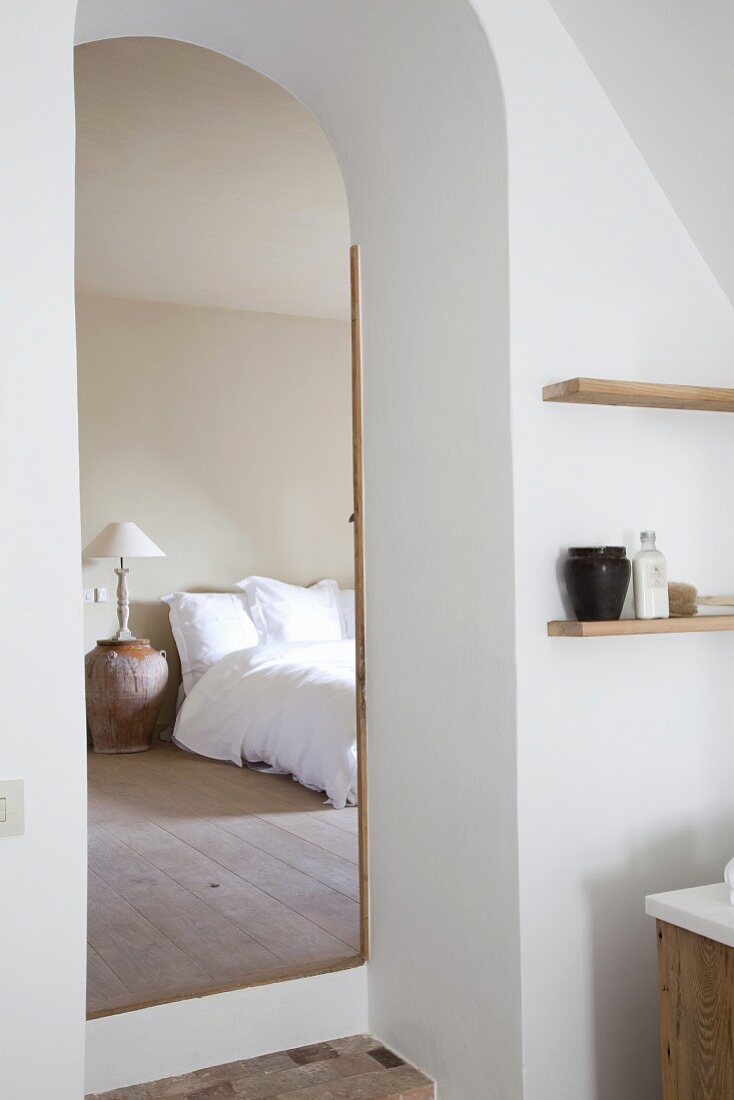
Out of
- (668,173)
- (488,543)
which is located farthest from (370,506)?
(668,173)

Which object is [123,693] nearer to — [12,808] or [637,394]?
[12,808]

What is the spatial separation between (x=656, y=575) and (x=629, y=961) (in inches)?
31.9

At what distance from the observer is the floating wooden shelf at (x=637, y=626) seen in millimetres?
2047

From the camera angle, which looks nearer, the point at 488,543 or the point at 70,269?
the point at 70,269

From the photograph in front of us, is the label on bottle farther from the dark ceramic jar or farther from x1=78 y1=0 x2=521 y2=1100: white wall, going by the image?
x1=78 y1=0 x2=521 y2=1100: white wall

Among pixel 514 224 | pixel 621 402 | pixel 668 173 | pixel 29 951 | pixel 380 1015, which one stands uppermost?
pixel 668 173

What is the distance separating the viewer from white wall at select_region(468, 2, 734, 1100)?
2.15 meters

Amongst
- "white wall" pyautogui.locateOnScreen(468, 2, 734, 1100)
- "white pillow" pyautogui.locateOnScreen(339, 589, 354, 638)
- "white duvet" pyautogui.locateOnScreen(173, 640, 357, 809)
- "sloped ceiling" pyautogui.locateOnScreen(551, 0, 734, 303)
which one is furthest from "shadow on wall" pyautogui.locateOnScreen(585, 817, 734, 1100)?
"white pillow" pyautogui.locateOnScreen(339, 589, 354, 638)

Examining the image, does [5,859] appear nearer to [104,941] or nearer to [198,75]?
[104,941]

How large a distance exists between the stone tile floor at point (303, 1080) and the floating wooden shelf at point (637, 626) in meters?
1.04

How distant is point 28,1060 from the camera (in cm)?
179

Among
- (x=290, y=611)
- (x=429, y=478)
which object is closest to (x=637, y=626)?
(x=429, y=478)

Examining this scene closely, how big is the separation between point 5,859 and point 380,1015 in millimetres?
1161

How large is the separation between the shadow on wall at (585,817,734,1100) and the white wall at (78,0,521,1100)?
0.69ft
